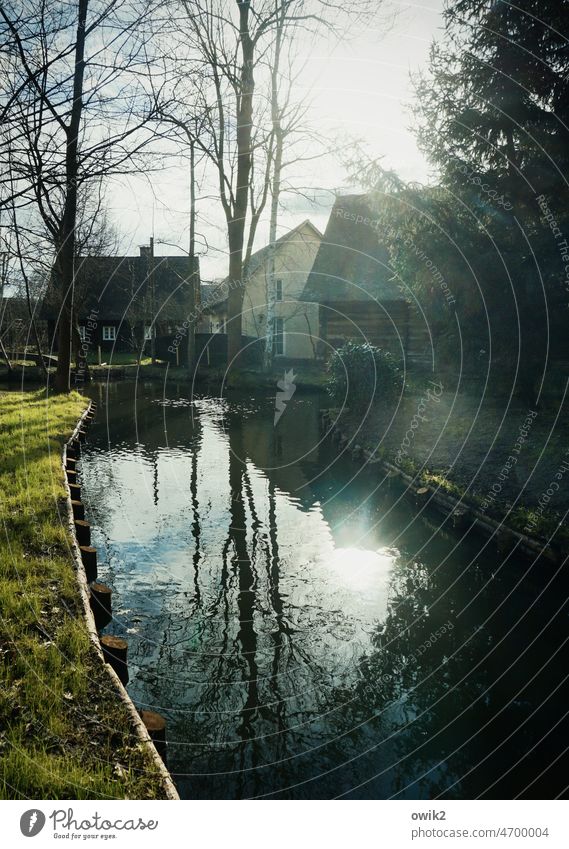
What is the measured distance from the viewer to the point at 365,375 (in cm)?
1822

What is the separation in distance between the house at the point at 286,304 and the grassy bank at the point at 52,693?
29.6 metres

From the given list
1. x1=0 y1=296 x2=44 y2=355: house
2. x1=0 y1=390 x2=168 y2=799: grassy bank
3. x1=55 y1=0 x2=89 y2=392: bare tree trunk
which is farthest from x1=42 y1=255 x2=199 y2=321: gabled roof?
x1=0 y1=390 x2=168 y2=799: grassy bank

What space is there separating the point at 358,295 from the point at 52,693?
29.6 metres

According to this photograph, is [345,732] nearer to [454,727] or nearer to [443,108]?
[454,727]

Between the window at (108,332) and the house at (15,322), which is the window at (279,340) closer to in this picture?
the house at (15,322)

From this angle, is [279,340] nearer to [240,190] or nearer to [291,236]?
[291,236]

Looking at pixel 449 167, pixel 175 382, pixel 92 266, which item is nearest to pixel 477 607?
pixel 449 167

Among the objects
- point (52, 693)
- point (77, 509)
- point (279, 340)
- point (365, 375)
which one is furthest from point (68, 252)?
point (279, 340)

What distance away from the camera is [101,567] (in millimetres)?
7938

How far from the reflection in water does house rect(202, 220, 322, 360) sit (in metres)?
25.8

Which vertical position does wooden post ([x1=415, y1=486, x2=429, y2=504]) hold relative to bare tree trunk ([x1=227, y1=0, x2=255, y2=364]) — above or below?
below

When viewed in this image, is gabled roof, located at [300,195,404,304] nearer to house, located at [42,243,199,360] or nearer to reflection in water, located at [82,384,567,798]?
house, located at [42,243,199,360]

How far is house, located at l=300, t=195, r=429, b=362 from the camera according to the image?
30.4 meters

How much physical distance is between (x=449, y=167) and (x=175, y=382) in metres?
22.9
